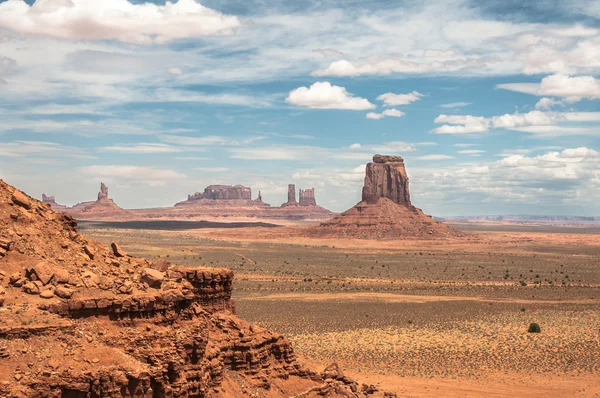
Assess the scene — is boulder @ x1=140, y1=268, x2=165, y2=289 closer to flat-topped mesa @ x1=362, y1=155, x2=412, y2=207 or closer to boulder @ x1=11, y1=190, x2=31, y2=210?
boulder @ x1=11, y1=190, x2=31, y2=210

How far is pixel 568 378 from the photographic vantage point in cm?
3375

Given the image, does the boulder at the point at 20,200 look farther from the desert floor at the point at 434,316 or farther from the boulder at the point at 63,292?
the desert floor at the point at 434,316

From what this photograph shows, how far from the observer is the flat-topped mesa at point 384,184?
7032 inches

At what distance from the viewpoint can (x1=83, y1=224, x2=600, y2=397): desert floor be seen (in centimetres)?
3381

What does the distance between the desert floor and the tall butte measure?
2059 inches

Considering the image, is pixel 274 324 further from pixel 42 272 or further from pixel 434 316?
pixel 42 272

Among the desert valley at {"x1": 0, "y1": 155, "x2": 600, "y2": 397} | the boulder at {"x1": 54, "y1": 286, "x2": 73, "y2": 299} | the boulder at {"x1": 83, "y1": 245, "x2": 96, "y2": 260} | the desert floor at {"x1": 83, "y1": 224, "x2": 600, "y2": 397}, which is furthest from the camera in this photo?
the desert floor at {"x1": 83, "y1": 224, "x2": 600, "y2": 397}

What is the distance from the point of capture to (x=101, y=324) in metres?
12.5

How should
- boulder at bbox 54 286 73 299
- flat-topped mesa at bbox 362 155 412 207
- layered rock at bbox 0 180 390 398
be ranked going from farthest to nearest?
flat-topped mesa at bbox 362 155 412 207 → boulder at bbox 54 286 73 299 → layered rock at bbox 0 180 390 398

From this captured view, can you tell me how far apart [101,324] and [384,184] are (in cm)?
16817

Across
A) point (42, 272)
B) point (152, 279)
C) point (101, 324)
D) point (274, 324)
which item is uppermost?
point (42, 272)

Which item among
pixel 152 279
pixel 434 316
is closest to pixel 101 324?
pixel 152 279

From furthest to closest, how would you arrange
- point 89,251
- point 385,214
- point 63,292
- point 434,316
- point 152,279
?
point 385,214 → point 434,316 → point 89,251 → point 152,279 → point 63,292

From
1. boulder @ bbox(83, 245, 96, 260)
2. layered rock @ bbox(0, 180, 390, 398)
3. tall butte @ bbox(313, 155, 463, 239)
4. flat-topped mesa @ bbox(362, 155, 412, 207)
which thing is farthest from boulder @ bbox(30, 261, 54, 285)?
flat-topped mesa @ bbox(362, 155, 412, 207)
